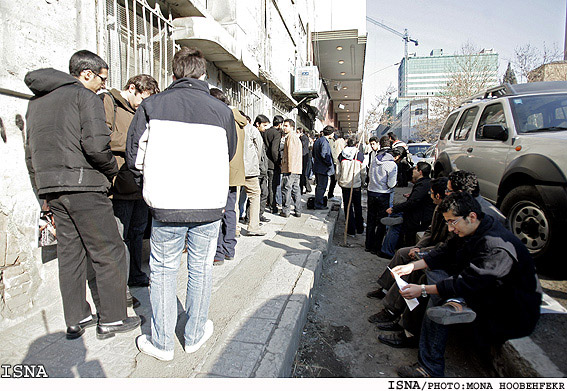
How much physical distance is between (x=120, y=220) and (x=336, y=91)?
2578 cm

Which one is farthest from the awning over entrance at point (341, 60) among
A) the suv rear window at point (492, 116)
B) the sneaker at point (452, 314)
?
the sneaker at point (452, 314)

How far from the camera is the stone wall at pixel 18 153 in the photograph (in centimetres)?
246

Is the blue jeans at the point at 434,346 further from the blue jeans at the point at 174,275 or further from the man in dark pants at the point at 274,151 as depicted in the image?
the man in dark pants at the point at 274,151

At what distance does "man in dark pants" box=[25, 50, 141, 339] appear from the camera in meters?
2.23

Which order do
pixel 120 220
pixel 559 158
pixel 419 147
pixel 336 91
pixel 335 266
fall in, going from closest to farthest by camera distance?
pixel 120 220, pixel 559 158, pixel 335 266, pixel 419 147, pixel 336 91

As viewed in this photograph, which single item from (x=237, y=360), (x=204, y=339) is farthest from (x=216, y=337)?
(x=237, y=360)

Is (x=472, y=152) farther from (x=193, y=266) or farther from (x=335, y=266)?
(x=193, y=266)

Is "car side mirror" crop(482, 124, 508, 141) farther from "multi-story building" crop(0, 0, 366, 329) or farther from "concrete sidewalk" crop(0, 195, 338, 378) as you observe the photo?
"multi-story building" crop(0, 0, 366, 329)

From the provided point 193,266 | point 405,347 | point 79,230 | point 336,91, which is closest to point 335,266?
point 405,347

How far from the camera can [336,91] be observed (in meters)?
26.5

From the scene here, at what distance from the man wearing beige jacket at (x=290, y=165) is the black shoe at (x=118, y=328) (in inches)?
170

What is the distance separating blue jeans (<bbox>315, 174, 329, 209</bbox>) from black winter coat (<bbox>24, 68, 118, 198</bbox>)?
18.0 feet

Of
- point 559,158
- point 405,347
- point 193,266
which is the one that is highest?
point 559,158

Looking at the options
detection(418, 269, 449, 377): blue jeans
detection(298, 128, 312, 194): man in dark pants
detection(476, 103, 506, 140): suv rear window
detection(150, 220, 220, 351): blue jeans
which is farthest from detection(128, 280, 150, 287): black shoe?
detection(298, 128, 312, 194): man in dark pants
